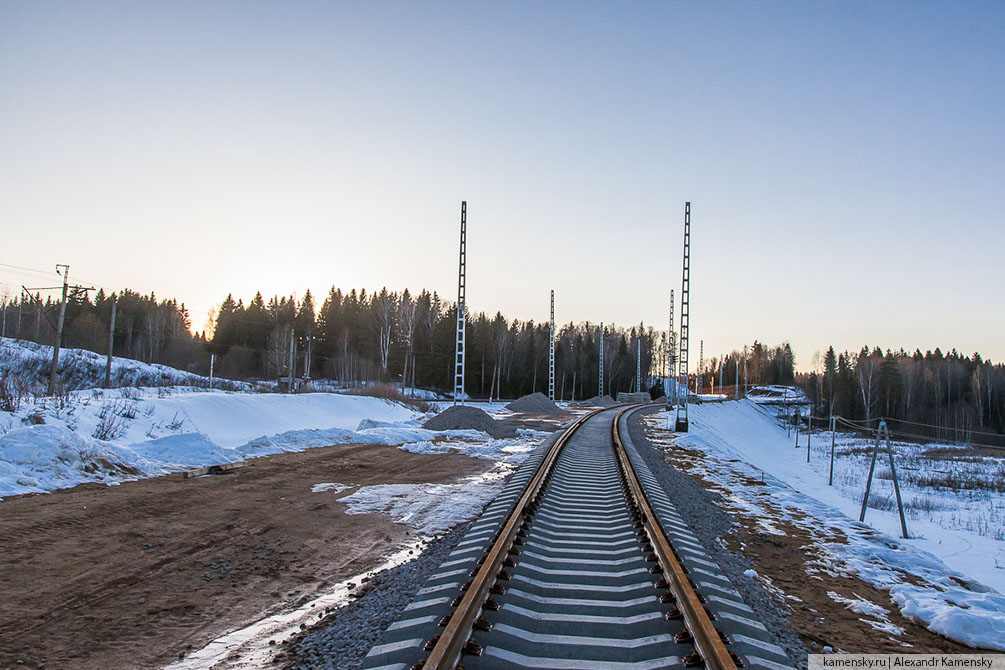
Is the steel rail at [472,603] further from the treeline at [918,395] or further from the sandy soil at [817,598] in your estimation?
the treeline at [918,395]

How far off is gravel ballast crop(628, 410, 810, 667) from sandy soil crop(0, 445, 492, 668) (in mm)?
3780

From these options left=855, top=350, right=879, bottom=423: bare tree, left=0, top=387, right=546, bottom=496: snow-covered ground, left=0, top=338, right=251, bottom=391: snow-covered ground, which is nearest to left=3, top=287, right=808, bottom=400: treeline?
left=0, top=338, right=251, bottom=391: snow-covered ground

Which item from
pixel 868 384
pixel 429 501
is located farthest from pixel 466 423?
pixel 868 384

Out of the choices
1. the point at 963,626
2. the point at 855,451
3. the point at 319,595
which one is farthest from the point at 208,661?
the point at 855,451

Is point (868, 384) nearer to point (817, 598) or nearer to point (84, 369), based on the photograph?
point (817, 598)

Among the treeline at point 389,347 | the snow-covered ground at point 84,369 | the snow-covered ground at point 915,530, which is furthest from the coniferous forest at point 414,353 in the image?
the snow-covered ground at point 915,530

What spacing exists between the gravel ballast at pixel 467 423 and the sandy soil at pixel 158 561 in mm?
11109

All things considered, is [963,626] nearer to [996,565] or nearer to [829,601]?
[829,601]

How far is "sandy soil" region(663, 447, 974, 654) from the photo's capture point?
427 cm

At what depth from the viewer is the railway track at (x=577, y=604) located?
3516 mm

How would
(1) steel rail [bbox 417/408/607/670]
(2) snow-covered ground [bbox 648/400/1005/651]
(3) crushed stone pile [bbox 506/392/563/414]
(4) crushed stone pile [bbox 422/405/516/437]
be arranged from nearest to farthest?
(1) steel rail [bbox 417/408/607/670], (2) snow-covered ground [bbox 648/400/1005/651], (4) crushed stone pile [bbox 422/405/516/437], (3) crushed stone pile [bbox 506/392/563/414]

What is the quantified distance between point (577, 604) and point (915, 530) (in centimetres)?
1107

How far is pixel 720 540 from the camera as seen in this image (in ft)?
23.1

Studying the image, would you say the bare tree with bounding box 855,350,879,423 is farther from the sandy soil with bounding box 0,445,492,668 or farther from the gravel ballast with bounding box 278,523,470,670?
the gravel ballast with bounding box 278,523,470,670
